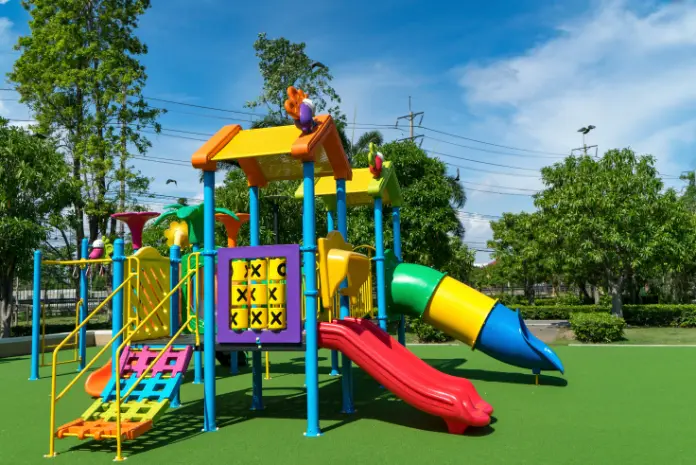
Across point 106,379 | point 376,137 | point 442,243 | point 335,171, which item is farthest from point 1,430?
point 376,137

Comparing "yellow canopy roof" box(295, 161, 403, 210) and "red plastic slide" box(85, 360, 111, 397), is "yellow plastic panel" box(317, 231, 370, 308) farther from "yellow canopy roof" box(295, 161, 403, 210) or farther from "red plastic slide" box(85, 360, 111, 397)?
"red plastic slide" box(85, 360, 111, 397)

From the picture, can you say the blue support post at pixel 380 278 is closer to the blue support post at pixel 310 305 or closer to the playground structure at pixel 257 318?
the playground structure at pixel 257 318

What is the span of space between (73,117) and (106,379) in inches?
707

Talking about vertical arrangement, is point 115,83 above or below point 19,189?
above

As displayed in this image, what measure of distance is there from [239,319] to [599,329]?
12.8 meters

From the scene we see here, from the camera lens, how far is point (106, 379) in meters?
8.30

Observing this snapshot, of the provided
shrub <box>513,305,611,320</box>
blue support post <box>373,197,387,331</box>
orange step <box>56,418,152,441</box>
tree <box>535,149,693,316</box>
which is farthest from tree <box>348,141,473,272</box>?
orange step <box>56,418,152,441</box>

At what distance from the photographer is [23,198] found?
18359mm

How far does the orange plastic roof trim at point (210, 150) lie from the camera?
7031mm

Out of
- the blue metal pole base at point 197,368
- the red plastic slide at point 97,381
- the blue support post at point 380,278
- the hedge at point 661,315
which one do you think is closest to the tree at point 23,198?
the blue metal pole base at point 197,368

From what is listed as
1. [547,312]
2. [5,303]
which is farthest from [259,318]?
[547,312]

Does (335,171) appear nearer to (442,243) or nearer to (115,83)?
(442,243)

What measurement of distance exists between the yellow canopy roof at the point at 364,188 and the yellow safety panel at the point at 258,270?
3.45m

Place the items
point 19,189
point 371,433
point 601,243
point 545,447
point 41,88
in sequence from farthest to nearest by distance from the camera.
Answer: point 41,88, point 601,243, point 19,189, point 371,433, point 545,447
